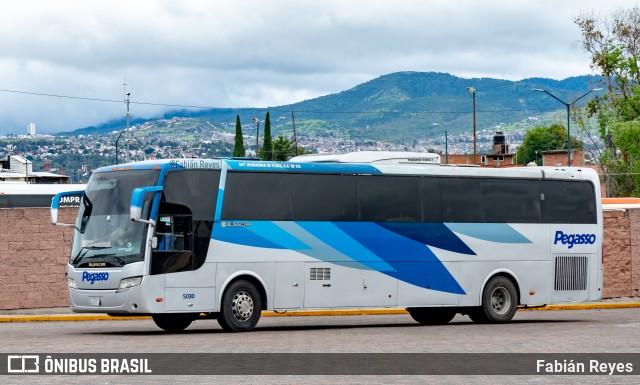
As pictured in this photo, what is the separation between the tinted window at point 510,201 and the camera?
2772 cm

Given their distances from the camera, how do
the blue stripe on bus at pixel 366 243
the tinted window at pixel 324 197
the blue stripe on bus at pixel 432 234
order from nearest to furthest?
the blue stripe on bus at pixel 366 243 → the tinted window at pixel 324 197 → the blue stripe on bus at pixel 432 234

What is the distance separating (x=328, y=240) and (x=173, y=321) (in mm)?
3546

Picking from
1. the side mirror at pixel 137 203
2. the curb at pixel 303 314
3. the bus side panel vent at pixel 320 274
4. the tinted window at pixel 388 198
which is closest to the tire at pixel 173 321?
the bus side panel vent at pixel 320 274

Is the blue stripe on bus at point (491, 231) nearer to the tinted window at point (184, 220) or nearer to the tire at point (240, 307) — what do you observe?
the tire at point (240, 307)

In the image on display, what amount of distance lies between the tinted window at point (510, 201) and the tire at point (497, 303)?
1.42m

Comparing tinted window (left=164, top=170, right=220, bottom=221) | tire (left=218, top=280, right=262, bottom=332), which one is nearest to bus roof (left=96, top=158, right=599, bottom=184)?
tinted window (left=164, top=170, right=220, bottom=221)

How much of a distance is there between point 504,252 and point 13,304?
12.3 m

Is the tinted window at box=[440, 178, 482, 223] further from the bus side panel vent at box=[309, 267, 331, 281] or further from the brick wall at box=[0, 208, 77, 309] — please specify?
the brick wall at box=[0, 208, 77, 309]

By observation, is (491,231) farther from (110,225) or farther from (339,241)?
(110,225)

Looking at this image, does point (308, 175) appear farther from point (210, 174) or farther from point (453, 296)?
point (453, 296)

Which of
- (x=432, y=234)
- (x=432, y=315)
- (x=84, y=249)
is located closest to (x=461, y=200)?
(x=432, y=234)

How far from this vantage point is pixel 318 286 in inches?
995

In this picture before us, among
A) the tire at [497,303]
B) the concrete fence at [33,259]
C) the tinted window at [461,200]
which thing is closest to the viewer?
the tinted window at [461,200]

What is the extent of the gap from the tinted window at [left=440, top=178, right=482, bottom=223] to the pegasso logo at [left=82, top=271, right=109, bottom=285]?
7.81 meters
